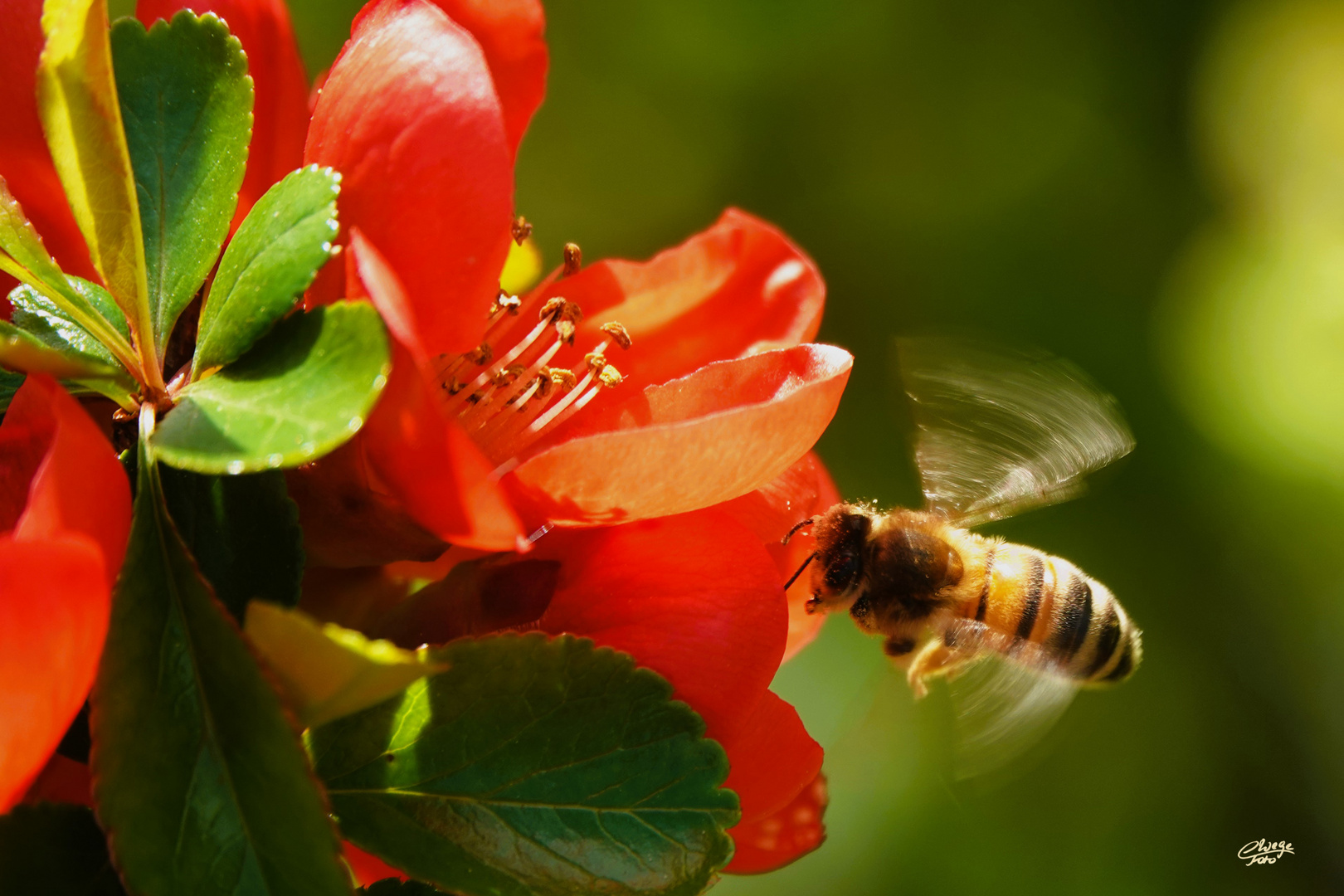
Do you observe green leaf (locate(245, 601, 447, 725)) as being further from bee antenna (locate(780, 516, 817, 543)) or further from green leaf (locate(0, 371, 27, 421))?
bee antenna (locate(780, 516, 817, 543))

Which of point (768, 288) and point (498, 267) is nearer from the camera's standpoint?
point (498, 267)

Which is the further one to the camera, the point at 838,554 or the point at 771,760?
the point at 838,554

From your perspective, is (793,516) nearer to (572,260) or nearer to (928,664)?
(572,260)

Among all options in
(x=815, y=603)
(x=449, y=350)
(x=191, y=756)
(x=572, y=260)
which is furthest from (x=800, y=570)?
(x=191, y=756)

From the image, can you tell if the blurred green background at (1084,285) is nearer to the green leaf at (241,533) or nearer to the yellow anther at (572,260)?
the yellow anther at (572,260)

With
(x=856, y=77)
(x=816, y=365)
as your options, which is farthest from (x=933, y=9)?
(x=816, y=365)

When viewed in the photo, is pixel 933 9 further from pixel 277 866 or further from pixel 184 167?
pixel 277 866

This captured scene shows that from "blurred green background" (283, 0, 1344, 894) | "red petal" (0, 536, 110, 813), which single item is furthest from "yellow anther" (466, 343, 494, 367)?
"blurred green background" (283, 0, 1344, 894)
